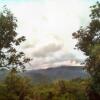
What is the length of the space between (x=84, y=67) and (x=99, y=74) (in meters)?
5.33

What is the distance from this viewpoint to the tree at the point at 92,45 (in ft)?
232

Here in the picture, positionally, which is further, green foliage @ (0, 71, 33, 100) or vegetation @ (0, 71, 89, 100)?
vegetation @ (0, 71, 89, 100)

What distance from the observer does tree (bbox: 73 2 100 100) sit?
7075cm

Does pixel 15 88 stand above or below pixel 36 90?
above

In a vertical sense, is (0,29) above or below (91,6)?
below

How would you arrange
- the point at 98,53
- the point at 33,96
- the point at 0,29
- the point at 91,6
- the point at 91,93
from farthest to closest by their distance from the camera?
the point at 33,96 → the point at 91,93 → the point at 91,6 → the point at 98,53 → the point at 0,29

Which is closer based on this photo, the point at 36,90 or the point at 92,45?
the point at 92,45

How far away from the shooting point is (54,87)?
93812mm

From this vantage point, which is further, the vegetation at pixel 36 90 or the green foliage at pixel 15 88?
the vegetation at pixel 36 90

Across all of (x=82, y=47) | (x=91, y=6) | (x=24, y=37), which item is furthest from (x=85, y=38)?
(x=24, y=37)

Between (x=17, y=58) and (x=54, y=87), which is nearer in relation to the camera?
(x=17, y=58)

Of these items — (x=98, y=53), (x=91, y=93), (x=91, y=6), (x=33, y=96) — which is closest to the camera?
(x=98, y=53)

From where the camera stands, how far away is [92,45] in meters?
75.4

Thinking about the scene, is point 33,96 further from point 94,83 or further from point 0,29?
point 0,29
